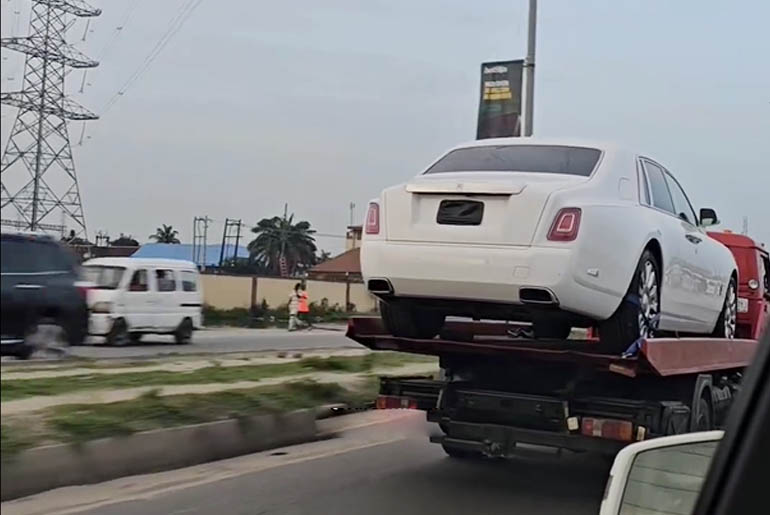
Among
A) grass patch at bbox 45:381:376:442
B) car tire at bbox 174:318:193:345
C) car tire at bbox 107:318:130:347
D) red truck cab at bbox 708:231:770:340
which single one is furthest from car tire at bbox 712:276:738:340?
car tire at bbox 107:318:130:347

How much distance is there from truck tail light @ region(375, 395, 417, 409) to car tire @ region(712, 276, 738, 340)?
8.44 ft

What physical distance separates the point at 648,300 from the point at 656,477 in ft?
11.7

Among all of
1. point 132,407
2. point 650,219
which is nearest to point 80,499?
point 132,407

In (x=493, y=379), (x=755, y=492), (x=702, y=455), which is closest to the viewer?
(x=755, y=492)

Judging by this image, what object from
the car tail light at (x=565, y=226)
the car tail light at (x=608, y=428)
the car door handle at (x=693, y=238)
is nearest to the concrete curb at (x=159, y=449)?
the car tail light at (x=608, y=428)

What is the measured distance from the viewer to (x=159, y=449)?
6.57 m

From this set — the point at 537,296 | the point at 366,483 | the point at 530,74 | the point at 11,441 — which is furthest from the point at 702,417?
the point at 11,441

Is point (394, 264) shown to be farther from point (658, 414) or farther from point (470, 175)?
point (658, 414)

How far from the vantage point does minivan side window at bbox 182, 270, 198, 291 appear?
5312 millimetres

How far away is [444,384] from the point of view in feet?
25.9

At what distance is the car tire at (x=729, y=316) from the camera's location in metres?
8.77

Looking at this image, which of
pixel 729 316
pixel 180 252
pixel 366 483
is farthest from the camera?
pixel 729 316

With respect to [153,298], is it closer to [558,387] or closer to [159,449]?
[159,449]

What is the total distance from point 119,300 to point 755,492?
2926mm
